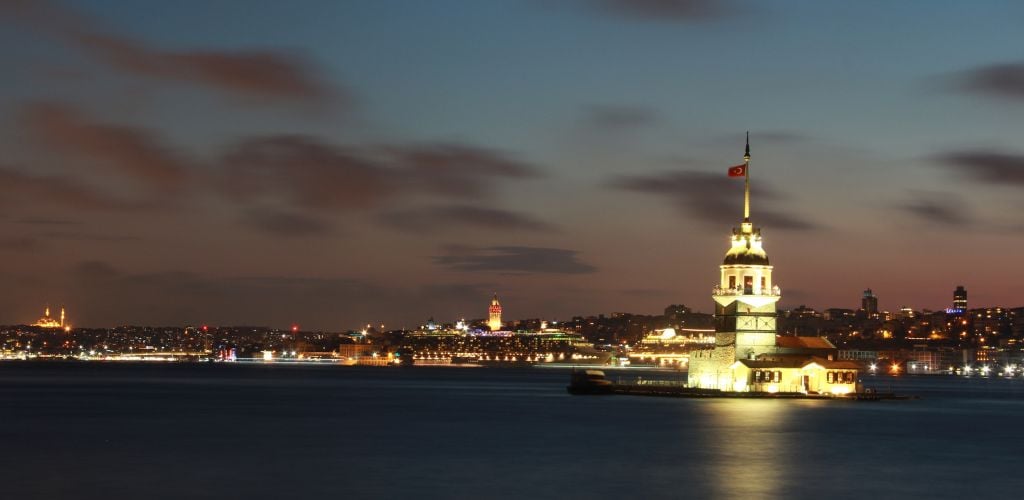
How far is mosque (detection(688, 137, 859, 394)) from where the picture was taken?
9238cm

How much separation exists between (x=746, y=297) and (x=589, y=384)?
29099 mm

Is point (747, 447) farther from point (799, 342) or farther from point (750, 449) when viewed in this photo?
point (799, 342)

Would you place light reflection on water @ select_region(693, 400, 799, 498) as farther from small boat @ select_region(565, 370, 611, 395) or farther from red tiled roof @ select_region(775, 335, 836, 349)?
small boat @ select_region(565, 370, 611, 395)

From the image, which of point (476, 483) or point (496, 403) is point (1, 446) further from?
point (496, 403)

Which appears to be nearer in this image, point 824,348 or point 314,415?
point 314,415

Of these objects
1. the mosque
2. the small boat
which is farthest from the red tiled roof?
the small boat

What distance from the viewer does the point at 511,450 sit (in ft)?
202

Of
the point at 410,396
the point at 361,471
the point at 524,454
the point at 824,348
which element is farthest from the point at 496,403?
the point at 361,471

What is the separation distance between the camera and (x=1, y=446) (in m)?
60.6

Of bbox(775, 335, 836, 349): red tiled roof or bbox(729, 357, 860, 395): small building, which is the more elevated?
bbox(775, 335, 836, 349): red tiled roof

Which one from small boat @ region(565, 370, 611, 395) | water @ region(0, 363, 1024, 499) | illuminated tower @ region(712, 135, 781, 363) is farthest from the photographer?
small boat @ region(565, 370, 611, 395)

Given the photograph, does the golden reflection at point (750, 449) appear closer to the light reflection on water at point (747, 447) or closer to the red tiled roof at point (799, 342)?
the light reflection on water at point (747, 447)

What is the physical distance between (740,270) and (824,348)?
9353 mm

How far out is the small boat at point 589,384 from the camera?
11825 centimetres
